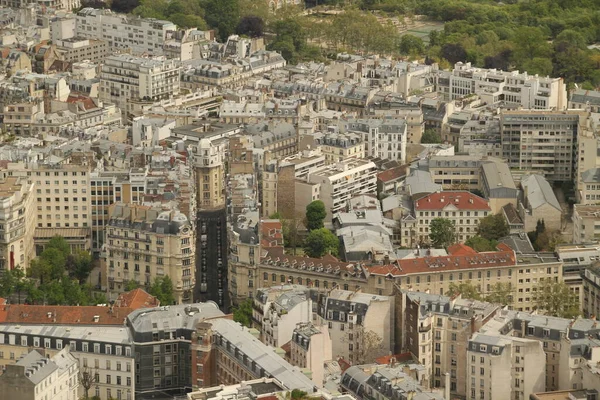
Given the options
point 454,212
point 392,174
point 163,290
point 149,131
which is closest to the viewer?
point 163,290

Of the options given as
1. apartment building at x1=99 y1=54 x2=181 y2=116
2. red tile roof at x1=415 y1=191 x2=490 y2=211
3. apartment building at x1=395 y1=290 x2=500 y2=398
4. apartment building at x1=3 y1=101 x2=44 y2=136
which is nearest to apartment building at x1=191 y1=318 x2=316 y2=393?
apartment building at x1=395 y1=290 x2=500 y2=398

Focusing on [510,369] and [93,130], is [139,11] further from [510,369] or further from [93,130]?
[510,369]

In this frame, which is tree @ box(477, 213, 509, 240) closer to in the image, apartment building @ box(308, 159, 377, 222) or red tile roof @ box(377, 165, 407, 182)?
apartment building @ box(308, 159, 377, 222)

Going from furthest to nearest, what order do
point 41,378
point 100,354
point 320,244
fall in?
point 320,244 → point 100,354 → point 41,378

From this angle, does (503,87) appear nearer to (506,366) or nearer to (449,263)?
(449,263)

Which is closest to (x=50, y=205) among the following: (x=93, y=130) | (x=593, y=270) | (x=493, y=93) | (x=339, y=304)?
(x=93, y=130)

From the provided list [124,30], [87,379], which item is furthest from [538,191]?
[124,30]
